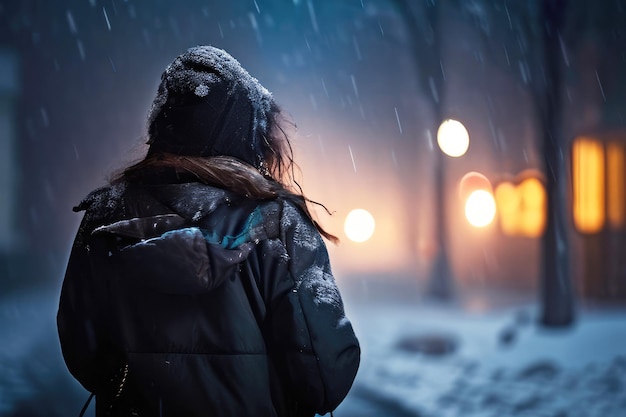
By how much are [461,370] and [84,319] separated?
787 cm

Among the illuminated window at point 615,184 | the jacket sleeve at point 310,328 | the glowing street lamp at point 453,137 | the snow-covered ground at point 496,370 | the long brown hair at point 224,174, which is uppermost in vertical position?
the glowing street lamp at point 453,137

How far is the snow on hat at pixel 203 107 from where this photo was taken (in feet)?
6.75

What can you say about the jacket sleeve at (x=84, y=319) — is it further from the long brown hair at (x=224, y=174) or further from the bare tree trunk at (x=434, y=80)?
the bare tree trunk at (x=434, y=80)

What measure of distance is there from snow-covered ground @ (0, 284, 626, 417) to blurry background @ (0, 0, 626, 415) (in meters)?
2.54

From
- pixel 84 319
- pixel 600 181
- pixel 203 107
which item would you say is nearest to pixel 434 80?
pixel 600 181

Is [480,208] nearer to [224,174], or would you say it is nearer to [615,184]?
[615,184]

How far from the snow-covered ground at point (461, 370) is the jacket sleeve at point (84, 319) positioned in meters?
5.16

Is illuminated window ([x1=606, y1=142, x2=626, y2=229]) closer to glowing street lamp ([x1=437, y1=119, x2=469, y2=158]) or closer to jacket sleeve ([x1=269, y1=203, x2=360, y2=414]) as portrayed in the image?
A: glowing street lamp ([x1=437, y1=119, x2=469, y2=158])

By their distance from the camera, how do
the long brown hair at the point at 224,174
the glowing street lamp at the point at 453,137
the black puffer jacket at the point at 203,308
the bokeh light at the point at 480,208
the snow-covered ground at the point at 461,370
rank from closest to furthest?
1. the black puffer jacket at the point at 203,308
2. the long brown hair at the point at 224,174
3. the snow-covered ground at the point at 461,370
4. the glowing street lamp at the point at 453,137
5. the bokeh light at the point at 480,208

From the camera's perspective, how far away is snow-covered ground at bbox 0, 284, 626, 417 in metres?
7.29

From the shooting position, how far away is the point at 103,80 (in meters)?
19.0

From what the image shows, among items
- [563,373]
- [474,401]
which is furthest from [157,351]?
Answer: [563,373]

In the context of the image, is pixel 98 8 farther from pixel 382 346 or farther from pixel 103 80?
pixel 382 346

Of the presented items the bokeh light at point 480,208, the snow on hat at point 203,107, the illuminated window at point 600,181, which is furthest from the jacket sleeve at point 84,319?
the bokeh light at point 480,208
